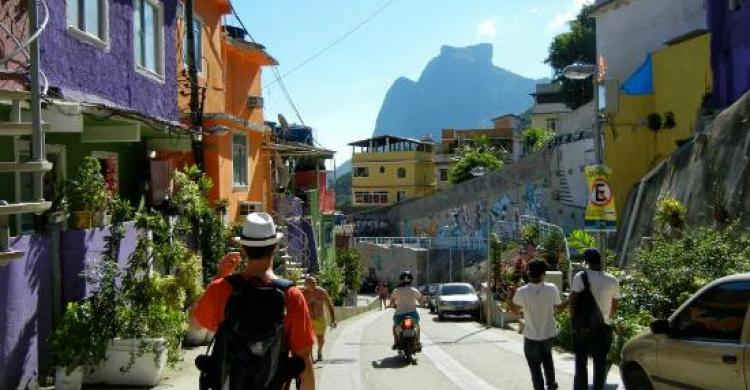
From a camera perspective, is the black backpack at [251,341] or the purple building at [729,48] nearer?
the black backpack at [251,341]

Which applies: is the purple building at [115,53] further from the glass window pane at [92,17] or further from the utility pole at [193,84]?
the utility pole at [193,84]

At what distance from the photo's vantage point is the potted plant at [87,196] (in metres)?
10.2

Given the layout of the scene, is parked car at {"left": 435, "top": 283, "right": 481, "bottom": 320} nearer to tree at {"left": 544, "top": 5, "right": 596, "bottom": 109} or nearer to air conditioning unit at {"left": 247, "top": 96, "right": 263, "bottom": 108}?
air conditioning unit at {"left": 247, "top": 96, "right": 263, "bottom": 108}

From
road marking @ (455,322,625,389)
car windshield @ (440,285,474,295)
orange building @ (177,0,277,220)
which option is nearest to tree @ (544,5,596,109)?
car windshield @ (440,285,474,295)

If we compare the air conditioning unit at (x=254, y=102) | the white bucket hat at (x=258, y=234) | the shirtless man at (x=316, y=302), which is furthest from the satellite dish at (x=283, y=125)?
the white bucket hat at (x=258, y=234)

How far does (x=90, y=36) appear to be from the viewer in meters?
12.1

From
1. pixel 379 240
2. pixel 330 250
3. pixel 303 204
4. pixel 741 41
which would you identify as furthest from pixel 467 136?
pixel 741 41

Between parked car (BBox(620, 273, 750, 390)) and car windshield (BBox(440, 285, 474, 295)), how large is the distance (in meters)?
23.8

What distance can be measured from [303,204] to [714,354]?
2758 centimetres

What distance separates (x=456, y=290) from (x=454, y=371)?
1938cm

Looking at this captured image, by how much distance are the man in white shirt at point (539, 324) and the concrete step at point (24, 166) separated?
15.9ft

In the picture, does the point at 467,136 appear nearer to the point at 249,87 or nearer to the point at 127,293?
the point at 249,87

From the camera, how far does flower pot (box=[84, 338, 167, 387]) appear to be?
954 cm

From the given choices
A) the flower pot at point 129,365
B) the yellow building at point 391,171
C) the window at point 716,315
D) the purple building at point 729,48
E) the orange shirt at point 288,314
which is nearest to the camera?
the orange shirt at point 288,314
